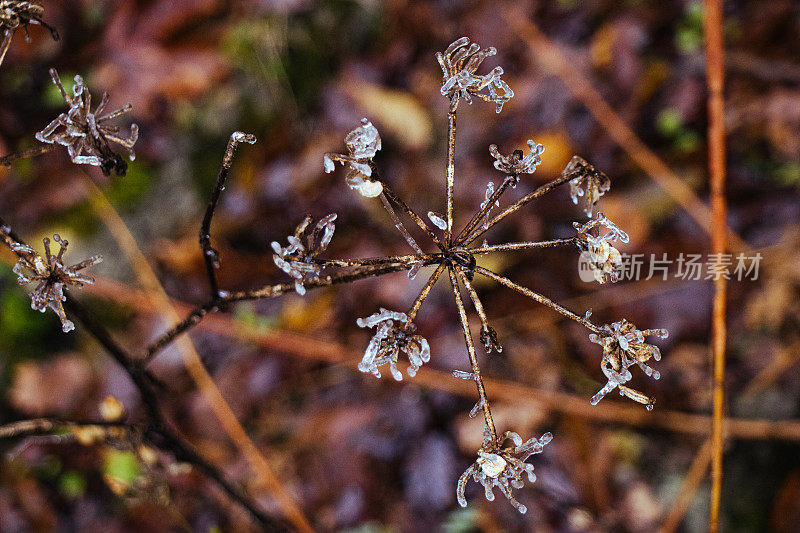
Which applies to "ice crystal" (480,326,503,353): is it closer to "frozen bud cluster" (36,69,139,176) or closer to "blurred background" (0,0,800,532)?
"frozen bud cluster" (36,69,139,176)

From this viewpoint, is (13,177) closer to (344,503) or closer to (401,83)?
(401,83)

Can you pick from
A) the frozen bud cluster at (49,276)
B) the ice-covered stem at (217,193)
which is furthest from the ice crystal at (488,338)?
the frozen bud cluster at (49,276)

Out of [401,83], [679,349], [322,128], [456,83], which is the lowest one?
[456,83]

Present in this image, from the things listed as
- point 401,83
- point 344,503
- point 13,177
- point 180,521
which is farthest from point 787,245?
point 13,177

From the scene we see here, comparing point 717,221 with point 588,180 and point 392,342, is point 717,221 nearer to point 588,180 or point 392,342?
point 588,180

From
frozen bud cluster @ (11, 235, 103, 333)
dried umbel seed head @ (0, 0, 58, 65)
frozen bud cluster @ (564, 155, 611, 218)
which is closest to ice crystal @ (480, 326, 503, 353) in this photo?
frozen bud cluster @ (564, 155, 611, 218)

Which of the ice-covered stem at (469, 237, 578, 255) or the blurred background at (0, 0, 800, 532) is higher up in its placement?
the blurred background at (0, 0, 800, 532)
